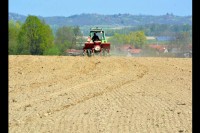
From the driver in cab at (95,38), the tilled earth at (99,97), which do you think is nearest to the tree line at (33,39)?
the driver in cab at (95,38)

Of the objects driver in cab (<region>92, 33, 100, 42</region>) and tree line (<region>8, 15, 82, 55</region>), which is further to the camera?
tree line (<region>8, 15, 82, 55</region>)

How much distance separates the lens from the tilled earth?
28.3 feet

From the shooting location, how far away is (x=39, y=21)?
6038 centimetres

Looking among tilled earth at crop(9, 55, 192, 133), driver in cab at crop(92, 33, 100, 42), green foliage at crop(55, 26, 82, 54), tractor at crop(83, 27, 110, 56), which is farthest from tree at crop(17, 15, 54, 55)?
tilled earth at crop(9, 55, 192, 133)

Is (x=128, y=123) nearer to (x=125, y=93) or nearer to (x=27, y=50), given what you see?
(x=125, y=93)

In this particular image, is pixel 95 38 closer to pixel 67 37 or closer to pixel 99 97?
pixel 99 97

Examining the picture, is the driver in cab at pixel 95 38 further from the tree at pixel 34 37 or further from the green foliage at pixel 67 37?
the green foliage at pixel 67 37

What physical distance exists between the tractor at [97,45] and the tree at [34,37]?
2638 centimetres

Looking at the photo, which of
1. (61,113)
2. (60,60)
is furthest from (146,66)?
(61,113)

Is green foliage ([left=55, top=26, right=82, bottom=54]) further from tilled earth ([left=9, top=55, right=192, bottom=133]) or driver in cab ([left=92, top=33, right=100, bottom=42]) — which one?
tilled earth ([left=9, top=55, right=192, bottom=133])

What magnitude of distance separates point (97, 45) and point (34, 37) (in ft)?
106

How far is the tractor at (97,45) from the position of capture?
26625 mm

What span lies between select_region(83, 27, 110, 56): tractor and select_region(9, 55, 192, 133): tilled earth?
157 inches
